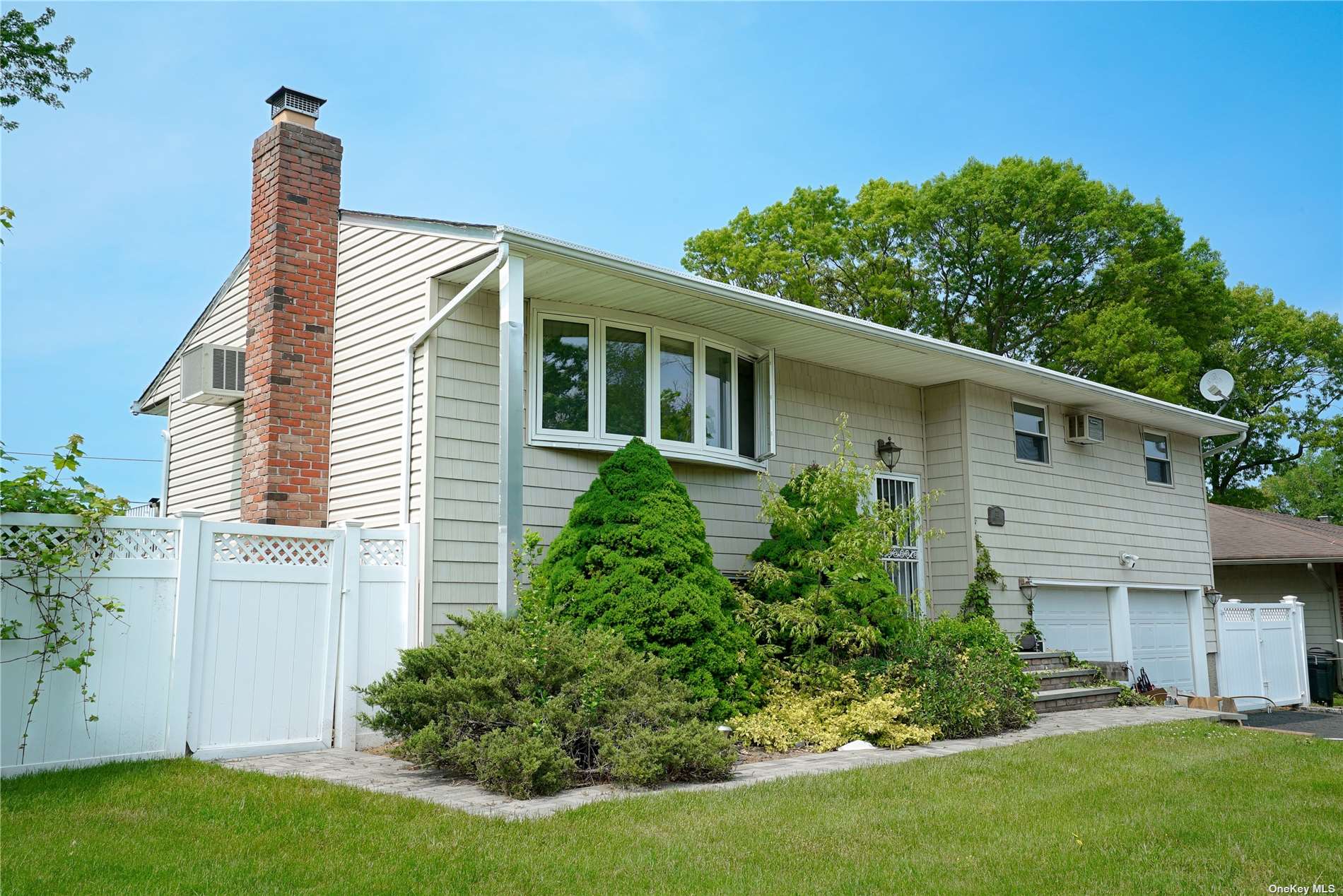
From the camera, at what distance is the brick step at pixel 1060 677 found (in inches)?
427

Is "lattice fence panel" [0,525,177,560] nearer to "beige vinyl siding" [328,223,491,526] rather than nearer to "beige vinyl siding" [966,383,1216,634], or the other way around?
"beige vinyl siding" [328,223,491,526]

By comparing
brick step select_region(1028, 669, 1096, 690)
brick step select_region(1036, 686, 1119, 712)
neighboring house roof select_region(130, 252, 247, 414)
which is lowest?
brick step select_region(1036, 686, 1119, 712)

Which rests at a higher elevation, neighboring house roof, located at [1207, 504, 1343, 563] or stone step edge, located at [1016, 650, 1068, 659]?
neighboring house roof, located at [1207, 504, 1343, 563]

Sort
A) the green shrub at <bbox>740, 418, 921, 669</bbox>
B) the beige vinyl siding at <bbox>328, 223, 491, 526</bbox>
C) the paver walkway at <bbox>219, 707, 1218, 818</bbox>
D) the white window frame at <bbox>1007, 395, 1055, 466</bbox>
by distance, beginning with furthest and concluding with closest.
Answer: the white window frame at <bbox>1007, 395, 1055, 466</bbox> → the green shrub at <bbox>740, 418, 921, 669</bbox> → the beige vinyl siding at <bbox>328, 223, 491, 526</bbox> → the paver walkway at <bbox>219, 707, 1218, 818</bbox>

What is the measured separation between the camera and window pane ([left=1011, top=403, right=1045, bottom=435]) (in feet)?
42.7

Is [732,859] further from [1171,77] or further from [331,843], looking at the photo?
[1171,77]

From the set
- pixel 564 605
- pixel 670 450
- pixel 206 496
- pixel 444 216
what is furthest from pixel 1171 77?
pixel 206 496

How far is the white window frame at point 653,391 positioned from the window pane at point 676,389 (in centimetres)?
4

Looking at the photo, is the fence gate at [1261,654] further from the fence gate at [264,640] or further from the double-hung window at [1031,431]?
the fence gate at [264,640]

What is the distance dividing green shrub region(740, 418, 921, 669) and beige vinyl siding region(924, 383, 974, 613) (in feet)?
9.10

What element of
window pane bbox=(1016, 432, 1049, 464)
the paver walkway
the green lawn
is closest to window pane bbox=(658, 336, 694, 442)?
the paver walkway

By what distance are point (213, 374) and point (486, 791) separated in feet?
18.6

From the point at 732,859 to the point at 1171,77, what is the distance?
17.0m

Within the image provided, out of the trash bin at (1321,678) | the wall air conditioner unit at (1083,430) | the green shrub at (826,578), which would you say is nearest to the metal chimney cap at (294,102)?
the green shrub at (826,578)
